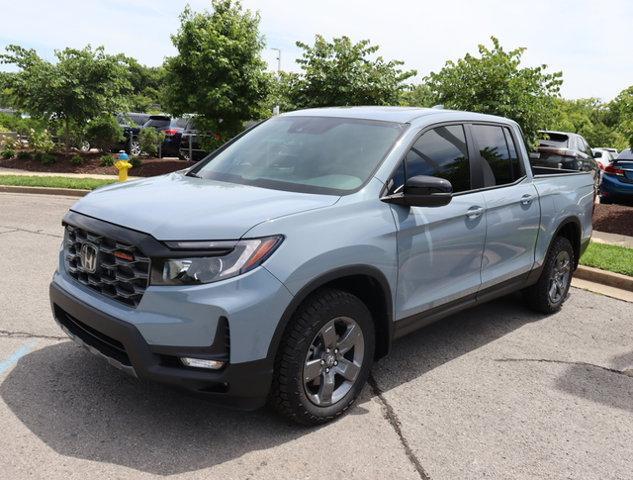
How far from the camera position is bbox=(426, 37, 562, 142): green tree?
1284 centimetres

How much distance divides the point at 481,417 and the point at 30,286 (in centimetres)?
423

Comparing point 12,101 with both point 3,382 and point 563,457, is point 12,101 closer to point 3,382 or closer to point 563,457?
Result: point 3,382

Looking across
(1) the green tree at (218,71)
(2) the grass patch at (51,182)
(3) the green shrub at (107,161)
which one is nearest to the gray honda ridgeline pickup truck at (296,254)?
(2) the grass patch at (51,182)

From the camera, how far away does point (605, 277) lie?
718 cm

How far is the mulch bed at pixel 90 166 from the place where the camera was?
16531 millimetres

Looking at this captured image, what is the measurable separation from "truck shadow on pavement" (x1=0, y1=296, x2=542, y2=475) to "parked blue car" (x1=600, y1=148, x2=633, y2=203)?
33.7ft

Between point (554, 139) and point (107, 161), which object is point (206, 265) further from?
point (107, 161)

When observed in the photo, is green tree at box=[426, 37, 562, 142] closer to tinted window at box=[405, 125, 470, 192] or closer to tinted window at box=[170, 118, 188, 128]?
tinted window at box=[405, 125, 470, 192]

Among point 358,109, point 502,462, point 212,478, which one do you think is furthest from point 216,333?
point 358,109

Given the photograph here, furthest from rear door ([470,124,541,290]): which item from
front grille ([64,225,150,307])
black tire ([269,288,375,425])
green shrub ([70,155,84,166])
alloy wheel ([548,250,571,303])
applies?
green shrub ([70,155,84,166])

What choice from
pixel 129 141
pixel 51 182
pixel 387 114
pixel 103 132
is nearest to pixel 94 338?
pixel 387 114

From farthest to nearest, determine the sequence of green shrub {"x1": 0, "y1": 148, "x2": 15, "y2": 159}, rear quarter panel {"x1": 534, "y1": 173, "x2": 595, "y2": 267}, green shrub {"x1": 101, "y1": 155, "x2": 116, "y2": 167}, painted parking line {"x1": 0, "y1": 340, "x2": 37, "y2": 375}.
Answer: green shrub {"x1": 0, "y1": 148, "x2": 15, "y2": 159} → green shrub {"x1": 101, "y1": 155, "x2": 116, "y2": 167} → rear quarter panel {"x1": 534, "y1": 173, "x2": 595, "y2": 267} → painted parking line {"x1": 0, "y1": 340, "x2": 37, "y2": 375}

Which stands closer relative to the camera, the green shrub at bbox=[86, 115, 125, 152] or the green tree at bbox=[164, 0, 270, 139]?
the green tree at bbox=[164, 0, 270, 139]

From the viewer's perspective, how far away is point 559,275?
232 inches
